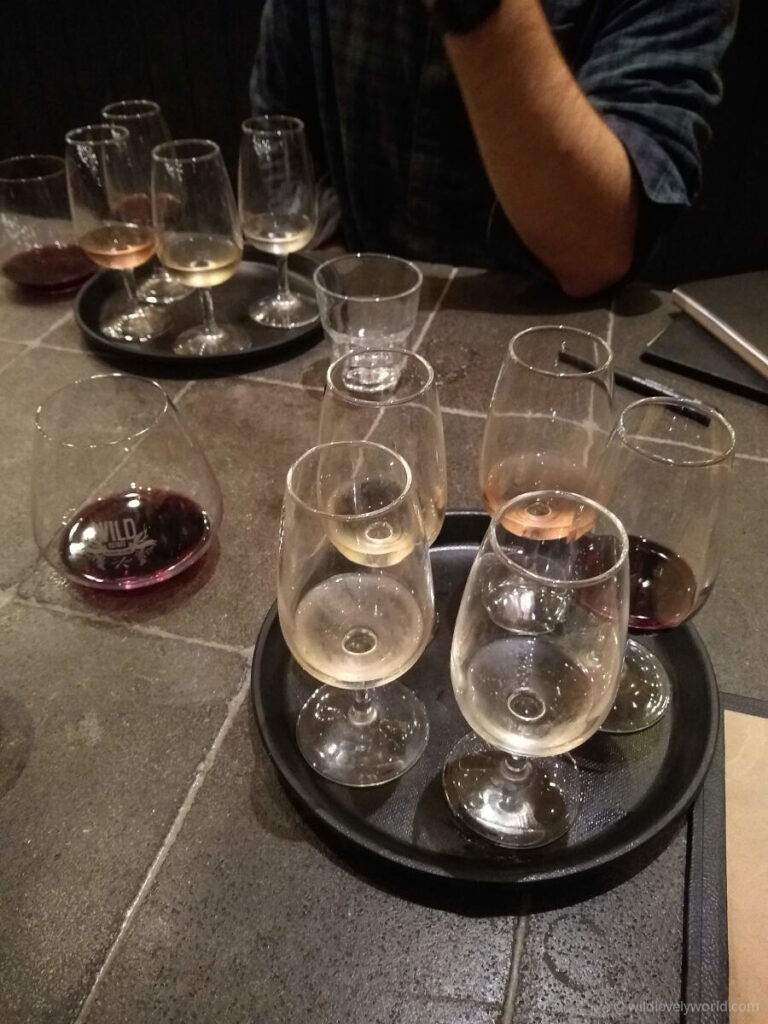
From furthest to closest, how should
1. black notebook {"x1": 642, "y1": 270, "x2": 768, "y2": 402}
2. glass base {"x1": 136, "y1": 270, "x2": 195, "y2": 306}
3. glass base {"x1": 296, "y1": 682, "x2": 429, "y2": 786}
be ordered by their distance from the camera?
glass base {"x1": 136, "y1": 270, "x2": 195, "y2": 306}, black notebook {"x1": 642, "y1": 270, "x2": 768, "y2": 402}, glass base {"x1": 296, "y1": 682, "x2": 429, "y2": 786}

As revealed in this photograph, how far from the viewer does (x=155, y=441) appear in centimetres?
67

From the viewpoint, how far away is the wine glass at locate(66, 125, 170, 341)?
98cm

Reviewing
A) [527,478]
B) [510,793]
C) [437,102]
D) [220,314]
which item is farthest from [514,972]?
[437,102]

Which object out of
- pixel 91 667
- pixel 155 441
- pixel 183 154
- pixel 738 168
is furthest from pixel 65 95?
pixel 91 667

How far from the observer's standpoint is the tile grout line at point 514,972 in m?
0.44

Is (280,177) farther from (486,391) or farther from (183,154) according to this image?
(486,391)

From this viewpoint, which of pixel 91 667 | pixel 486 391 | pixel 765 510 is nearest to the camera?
pixel 91 667

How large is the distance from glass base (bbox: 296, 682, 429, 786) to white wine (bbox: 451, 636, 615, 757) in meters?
0.09

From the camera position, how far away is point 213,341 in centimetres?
99

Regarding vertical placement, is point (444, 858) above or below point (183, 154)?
below

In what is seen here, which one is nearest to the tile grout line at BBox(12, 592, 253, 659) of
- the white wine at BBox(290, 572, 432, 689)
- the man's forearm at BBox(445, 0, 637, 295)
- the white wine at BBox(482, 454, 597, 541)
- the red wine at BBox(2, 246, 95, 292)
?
the white wine at BBox(290, 572, 432, 689)

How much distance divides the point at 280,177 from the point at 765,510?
2.40ft

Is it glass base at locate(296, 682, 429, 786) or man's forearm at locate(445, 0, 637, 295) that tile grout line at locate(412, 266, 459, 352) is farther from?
glass base at locate(296, 682, 429, 786)

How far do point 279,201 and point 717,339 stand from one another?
590 mm
